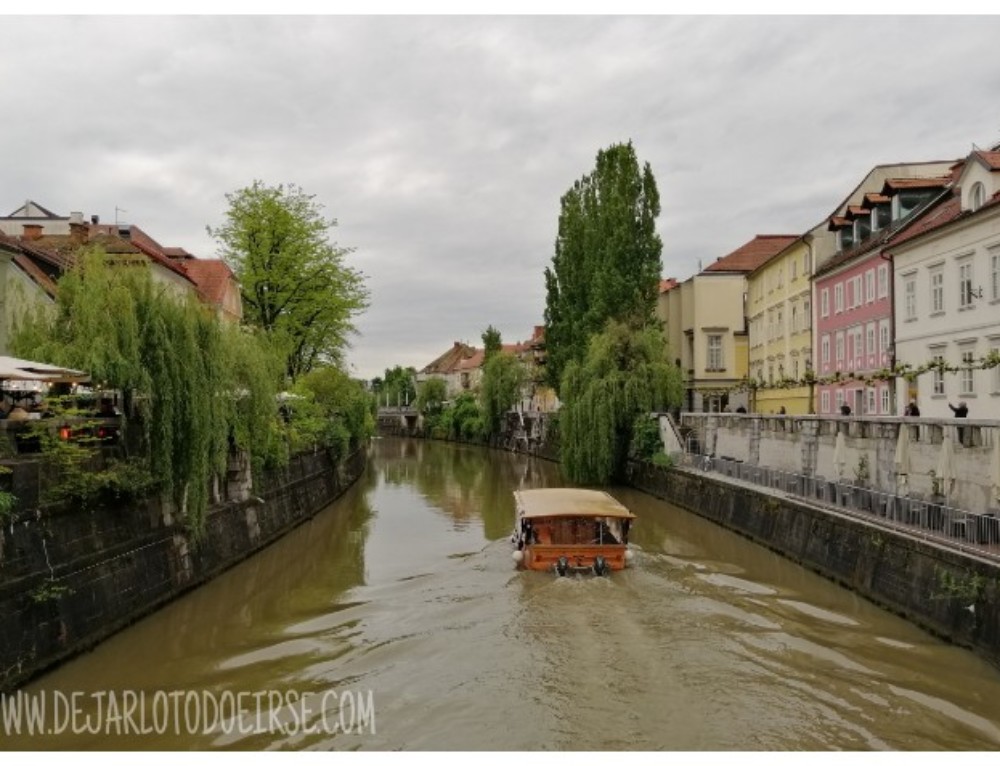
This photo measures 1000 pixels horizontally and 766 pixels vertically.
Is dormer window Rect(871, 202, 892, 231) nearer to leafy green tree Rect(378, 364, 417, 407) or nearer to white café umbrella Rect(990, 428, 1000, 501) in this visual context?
white café umbrella Rect(990, 428, 1000, 501)

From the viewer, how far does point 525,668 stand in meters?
13.3

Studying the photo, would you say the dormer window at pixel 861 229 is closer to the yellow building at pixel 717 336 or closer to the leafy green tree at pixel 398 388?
the yellow building at pixel 717 336

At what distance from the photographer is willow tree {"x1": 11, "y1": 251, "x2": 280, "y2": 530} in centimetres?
1673

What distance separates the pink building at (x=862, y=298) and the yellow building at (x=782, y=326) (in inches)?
60.5

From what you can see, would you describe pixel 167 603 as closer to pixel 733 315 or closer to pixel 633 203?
pixel 633 203

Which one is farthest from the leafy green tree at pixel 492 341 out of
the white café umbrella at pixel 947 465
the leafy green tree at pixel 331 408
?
the white café umbrella at pixel 947 465

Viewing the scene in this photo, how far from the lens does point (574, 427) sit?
127ft

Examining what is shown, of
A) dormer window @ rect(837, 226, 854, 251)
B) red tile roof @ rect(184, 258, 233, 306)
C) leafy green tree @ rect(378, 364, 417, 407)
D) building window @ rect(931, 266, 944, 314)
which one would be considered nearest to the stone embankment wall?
building window @ rect(931, 266, 944, 314)

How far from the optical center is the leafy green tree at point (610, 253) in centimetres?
4334

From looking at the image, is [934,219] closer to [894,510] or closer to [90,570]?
[894,510]

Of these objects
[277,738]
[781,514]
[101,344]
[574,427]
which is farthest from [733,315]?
[277,738]

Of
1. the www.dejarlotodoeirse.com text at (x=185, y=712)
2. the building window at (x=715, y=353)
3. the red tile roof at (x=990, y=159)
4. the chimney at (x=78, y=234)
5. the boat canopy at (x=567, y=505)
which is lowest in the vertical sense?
the www.dejarlotodoeirse.com text at (x=185, y=712)

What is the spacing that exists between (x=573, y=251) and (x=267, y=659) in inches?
1466

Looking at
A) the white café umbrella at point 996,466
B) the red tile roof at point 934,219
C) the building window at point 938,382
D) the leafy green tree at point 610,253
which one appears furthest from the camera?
the leafy green tree at point 610,253
